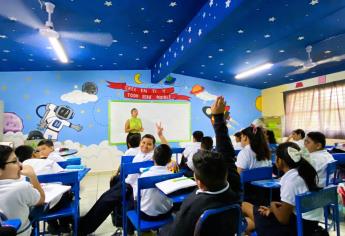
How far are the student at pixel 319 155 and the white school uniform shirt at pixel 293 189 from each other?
109 cm

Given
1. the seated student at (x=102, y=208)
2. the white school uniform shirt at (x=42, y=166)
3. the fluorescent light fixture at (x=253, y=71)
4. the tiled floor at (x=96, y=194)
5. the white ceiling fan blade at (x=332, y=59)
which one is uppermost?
the white ceiling fan blade at (x=332, y=59)

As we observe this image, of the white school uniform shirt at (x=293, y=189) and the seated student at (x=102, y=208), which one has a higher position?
the white school uniform shirt at (x=293, y=189)

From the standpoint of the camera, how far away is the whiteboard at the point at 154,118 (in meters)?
6.49

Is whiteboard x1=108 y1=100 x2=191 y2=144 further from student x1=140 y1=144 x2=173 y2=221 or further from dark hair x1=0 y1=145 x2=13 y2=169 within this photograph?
dark hair x1=0 y1=145 x2=13 y2=169

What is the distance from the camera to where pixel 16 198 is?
1445mm

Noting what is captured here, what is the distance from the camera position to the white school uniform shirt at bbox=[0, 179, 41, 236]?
142 cm

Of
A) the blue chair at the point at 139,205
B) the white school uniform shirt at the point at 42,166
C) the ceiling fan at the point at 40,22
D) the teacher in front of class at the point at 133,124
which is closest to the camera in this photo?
the blue chair at the point at 139,205

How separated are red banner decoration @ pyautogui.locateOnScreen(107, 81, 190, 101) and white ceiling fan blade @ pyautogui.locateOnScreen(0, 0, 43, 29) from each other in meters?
3.20

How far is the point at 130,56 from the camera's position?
5324 mm

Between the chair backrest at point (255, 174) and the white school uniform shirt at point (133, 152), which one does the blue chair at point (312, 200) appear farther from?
the white school uniform shirt at point (133, 152)

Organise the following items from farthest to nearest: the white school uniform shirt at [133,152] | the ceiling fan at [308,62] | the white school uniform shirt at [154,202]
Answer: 1. the ceiling fan at [308,62]
2. the white school uniform shirt at [133,152]
3. the white school uniform shirt at [154,202]

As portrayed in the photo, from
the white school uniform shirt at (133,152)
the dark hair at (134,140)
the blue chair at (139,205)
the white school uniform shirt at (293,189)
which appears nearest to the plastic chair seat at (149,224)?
the blue chair at (139,205)

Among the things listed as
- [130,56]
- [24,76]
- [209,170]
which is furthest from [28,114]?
[209,170]

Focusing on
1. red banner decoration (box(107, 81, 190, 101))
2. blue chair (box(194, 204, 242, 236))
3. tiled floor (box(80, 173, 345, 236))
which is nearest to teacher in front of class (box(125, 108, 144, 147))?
red banner decoration (box(107, 81, 190, 101))
